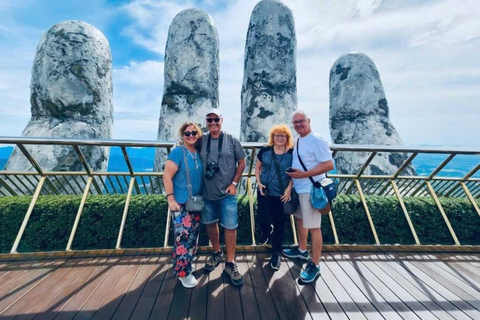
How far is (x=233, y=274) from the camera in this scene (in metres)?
2.37

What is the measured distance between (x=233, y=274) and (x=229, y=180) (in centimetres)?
100

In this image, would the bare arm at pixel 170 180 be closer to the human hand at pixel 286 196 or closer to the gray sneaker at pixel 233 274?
the gray sneaker at pixel 233 274

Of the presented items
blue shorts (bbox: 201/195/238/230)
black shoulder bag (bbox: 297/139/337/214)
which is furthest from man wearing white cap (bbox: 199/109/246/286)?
black shoulder bag (bbox: 297/139/337/214)

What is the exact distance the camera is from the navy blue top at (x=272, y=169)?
98.3 inches

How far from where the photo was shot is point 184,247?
7.50 ft

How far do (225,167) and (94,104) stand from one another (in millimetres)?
6874

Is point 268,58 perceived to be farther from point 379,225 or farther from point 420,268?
point 420,268

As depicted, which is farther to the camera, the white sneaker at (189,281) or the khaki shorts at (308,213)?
the khaki shorts at (308,213)

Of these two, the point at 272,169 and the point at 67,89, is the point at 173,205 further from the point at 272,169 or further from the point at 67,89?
the point at 67,89

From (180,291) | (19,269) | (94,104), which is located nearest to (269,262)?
(180,291)

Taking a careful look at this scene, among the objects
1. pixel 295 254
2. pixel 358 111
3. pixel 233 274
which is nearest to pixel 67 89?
pixel 233 274

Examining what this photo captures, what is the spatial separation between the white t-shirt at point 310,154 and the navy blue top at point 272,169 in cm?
9

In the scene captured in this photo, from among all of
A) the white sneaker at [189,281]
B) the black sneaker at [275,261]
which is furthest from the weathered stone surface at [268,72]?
the white sneaker at [189,281]

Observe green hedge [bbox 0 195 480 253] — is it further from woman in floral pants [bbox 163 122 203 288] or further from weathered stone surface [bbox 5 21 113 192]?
weathered stone surface [bbox 5 21 113 192]
